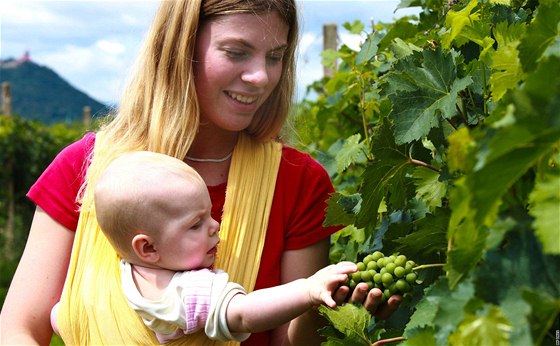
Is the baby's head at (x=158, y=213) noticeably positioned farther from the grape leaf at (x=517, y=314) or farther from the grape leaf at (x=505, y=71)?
the grape leaf at (x=517, y=314)

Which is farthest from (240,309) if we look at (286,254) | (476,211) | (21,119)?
(21,119)

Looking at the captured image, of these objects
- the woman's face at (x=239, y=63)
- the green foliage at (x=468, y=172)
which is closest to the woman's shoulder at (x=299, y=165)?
the green foliage at (x=468, y=172)

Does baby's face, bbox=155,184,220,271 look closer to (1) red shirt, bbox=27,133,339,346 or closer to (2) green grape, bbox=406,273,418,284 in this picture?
(1) red shirt, bbox=27,133,339,346

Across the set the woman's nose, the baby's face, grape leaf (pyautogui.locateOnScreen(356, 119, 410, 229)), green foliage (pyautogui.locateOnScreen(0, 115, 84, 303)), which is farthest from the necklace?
green foliage (pyautogui.locateOnScreen(0, 115, 84, 303))

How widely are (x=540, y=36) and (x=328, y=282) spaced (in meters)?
0.72

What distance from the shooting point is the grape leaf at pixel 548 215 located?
2.99ft

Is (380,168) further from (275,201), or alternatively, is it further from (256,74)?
(275,201)

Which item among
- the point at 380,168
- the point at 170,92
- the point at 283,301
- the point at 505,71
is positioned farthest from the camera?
the point at 170,92

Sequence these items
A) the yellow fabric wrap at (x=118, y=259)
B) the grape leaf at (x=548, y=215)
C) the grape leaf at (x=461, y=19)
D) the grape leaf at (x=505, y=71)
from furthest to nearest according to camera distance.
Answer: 1. the yellow fabric wrap at (x=118, y=259)
2. the grape leaf at (x=461, y=19)
3. the grape leaf at (x=505, y=71)
4. the grape leaf at (x=548, y=215)

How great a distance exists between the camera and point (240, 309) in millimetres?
2002

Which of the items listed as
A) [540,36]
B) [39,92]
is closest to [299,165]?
A: [540,36]

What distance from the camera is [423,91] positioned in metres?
1.80

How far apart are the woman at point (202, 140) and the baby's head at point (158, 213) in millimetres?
344

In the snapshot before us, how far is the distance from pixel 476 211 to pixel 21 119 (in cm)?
1251
